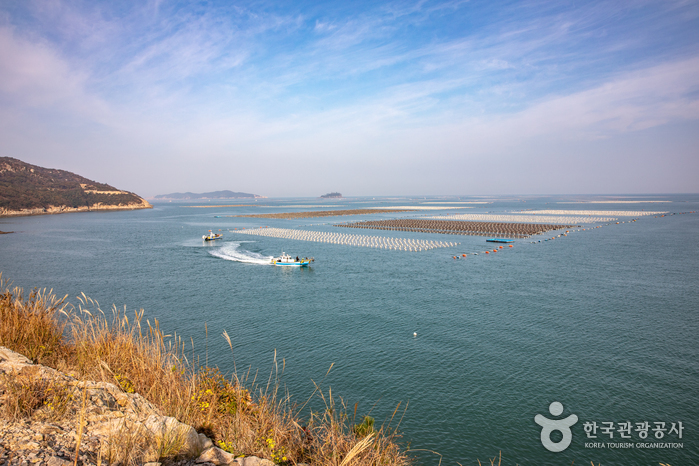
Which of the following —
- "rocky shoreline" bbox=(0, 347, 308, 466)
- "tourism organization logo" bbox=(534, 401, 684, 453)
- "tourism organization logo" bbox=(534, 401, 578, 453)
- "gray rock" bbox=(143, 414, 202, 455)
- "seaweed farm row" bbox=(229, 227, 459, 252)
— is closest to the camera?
"rocky shoreline" bbox=(0, 347, 308, 466)

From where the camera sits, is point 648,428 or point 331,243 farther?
point 331,243

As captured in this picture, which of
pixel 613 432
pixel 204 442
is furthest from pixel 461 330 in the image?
pixel 204 442

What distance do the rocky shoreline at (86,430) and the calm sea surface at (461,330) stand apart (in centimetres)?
1132

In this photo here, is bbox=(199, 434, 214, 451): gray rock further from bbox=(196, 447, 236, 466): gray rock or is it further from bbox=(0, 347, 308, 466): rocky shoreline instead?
bbox=(196, 447, 236, 466): gray rock

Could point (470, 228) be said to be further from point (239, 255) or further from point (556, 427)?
point (556, 427)

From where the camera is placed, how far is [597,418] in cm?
1711

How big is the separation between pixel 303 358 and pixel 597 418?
615 inches

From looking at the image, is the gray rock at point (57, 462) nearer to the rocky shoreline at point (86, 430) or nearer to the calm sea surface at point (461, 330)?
the rocky shoreline at point (86, 430)

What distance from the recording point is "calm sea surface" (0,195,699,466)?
16.9 meters

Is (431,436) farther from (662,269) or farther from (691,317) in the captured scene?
(662,269)

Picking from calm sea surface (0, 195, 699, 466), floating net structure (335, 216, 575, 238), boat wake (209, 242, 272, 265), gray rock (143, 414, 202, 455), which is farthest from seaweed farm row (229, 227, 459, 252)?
gray rock (143, 414, 202, 455)

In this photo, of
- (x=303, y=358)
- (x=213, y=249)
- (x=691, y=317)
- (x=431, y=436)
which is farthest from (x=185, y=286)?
(x=691, y=317)

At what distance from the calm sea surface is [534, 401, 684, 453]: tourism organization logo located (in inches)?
4.8

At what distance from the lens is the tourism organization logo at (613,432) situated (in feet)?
51.5
